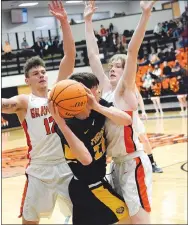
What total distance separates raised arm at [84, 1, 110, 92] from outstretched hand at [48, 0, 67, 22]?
0.30 m

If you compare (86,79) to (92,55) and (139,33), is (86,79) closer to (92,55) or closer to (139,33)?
(139,33)

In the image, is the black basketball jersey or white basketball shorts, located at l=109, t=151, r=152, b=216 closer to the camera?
the black basketball jersey

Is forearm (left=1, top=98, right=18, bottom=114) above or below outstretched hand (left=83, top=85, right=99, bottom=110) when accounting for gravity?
below

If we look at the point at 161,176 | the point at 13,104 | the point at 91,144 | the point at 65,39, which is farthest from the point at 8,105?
the point at 161,176

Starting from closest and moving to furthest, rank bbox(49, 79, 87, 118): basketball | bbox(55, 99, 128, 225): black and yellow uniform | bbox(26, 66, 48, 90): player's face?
1. bbox(49, 79, 87, 118): basketball
2. bbox(55, 99, 128, 225): black and yellow uniform
3. bbox(26, 66, 48, 90): player's face

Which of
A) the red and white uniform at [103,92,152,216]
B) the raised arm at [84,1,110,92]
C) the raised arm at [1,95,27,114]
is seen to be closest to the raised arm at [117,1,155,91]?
the red and white uniform at [103,92,152,216]

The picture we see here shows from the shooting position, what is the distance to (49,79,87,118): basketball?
233 centimetres

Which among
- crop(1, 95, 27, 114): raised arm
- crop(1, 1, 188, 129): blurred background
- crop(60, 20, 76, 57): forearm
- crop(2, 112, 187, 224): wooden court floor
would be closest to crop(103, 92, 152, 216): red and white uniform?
crop(60, 20, 76, 57): forearm

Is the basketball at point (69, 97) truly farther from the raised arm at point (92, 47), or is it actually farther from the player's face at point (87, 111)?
the raised arm at point (92, 47)

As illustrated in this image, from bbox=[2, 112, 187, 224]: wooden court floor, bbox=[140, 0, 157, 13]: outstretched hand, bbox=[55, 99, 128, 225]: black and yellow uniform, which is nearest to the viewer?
bbox=[140, 0, 157, 13]: outstretched hand

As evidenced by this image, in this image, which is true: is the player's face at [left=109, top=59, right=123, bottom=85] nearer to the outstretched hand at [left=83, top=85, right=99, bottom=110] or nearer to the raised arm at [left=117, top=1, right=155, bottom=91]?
the raised arm at [left=117, top=1, right=155, bottom=91]

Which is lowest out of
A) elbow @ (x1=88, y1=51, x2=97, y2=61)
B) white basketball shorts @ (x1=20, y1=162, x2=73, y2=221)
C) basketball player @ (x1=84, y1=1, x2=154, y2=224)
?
white basketball shorts @ (x1=20, y1=162, x2=73, y2=221)

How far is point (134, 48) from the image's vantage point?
2.86 meters

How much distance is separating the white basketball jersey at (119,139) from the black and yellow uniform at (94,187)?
8 cm
